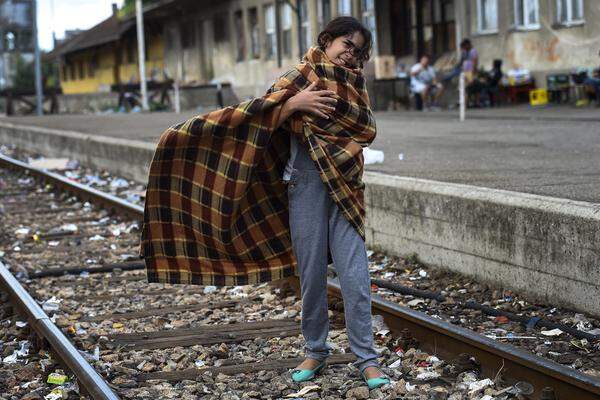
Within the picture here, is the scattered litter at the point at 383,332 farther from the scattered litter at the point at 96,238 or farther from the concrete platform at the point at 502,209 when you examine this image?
the scattered litter at the point at 96,238

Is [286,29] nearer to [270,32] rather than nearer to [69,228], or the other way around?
[270,32]

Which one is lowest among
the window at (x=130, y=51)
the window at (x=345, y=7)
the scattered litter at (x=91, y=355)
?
the scattered litter at (x=91, y=355)

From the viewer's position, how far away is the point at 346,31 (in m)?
5.42

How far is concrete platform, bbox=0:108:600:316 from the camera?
7.29 m

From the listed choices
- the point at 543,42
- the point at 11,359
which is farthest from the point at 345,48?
the point at 543,42

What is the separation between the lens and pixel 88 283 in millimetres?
9461

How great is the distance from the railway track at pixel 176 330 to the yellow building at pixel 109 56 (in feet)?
135

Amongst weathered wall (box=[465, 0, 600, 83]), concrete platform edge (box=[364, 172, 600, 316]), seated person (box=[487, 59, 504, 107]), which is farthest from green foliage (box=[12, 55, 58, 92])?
concrete platform edge (box=[364, 172, 600, 316])

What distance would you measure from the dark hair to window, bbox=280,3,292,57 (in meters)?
39.1

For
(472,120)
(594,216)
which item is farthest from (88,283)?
(472,120)

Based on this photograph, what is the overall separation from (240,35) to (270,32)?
9.56 feet

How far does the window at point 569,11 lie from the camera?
91.8 feet

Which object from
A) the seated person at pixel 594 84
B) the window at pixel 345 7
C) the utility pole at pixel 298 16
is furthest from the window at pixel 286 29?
the seated person at pixel 594 84

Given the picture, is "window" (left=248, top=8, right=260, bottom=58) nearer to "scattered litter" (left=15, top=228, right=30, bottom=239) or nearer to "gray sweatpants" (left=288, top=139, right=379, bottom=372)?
"scattered litter" (left=15, top=228, right=30, bottom=239)
